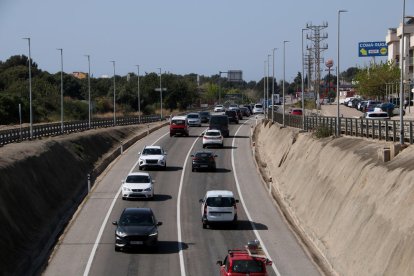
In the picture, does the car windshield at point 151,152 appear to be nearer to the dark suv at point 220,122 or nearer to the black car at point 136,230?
the dark suv at point 220,122

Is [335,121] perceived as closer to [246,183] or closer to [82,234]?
[246,183]

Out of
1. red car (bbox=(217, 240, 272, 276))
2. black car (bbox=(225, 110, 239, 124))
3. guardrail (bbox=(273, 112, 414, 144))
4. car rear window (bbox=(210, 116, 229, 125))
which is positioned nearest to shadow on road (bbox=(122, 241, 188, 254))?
red car (bbox=(217, 240, 272, 276))

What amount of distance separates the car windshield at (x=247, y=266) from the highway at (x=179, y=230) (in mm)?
5142

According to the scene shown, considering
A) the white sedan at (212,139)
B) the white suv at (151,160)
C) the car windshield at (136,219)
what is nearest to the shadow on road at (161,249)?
the car windshield at (136,219)

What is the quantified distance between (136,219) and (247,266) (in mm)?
9711

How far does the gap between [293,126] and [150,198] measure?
30.9 meters

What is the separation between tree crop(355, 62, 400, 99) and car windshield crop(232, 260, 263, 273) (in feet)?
311

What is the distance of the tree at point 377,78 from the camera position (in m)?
115

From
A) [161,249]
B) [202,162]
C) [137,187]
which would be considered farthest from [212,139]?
[161,249]

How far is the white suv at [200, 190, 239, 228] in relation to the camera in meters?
36.6

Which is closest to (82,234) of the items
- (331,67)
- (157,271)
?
(157,271)

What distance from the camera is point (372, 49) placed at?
12200 cm

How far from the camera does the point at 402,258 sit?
21.7 meters

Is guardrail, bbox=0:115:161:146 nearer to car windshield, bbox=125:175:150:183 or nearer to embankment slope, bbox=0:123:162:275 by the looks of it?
embankment slope, bbox=0:123:162:275
